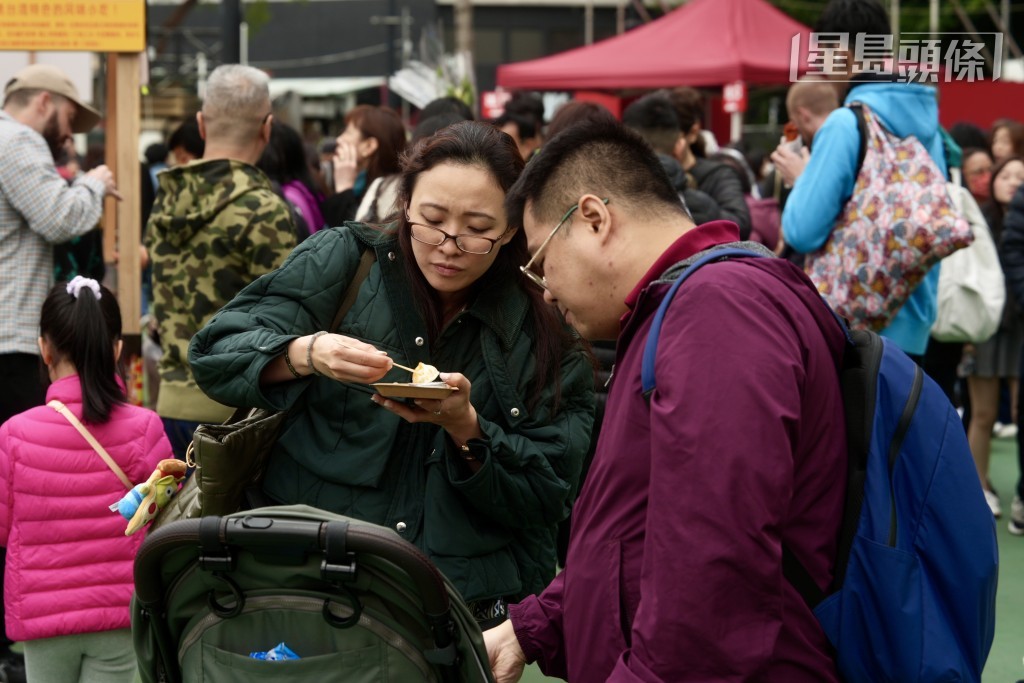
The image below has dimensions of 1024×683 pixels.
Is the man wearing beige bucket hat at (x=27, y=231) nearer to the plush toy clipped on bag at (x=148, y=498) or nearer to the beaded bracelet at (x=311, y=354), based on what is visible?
the plush toy clipped on bag at (x=148, y=498)

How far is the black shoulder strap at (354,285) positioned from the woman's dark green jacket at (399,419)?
0.01 m

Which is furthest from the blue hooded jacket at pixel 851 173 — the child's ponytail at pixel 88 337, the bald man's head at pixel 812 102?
the child's ponytail at pixel 88 337

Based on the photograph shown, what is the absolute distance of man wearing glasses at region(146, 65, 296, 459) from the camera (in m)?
5.17

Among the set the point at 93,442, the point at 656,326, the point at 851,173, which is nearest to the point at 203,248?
the point at 93,442

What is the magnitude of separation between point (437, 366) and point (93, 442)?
1.42 metres

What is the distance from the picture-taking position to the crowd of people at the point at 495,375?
6.45 ft

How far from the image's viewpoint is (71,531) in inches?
157

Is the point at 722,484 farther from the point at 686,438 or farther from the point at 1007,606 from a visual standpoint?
the point at 1007,606

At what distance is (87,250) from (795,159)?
3344 millimetres

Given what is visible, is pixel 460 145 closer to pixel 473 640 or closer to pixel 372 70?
pixel 473 640

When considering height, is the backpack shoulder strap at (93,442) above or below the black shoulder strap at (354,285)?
below

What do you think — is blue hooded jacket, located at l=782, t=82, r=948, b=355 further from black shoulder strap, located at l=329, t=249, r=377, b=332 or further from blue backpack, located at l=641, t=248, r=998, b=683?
blue backpack, located at l=641, t=248, r=998, b=683

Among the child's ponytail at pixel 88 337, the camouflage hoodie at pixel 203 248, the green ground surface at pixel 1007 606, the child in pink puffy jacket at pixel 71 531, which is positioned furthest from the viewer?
the green ground surface at pixel 1007 606

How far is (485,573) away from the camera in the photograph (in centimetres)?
315
